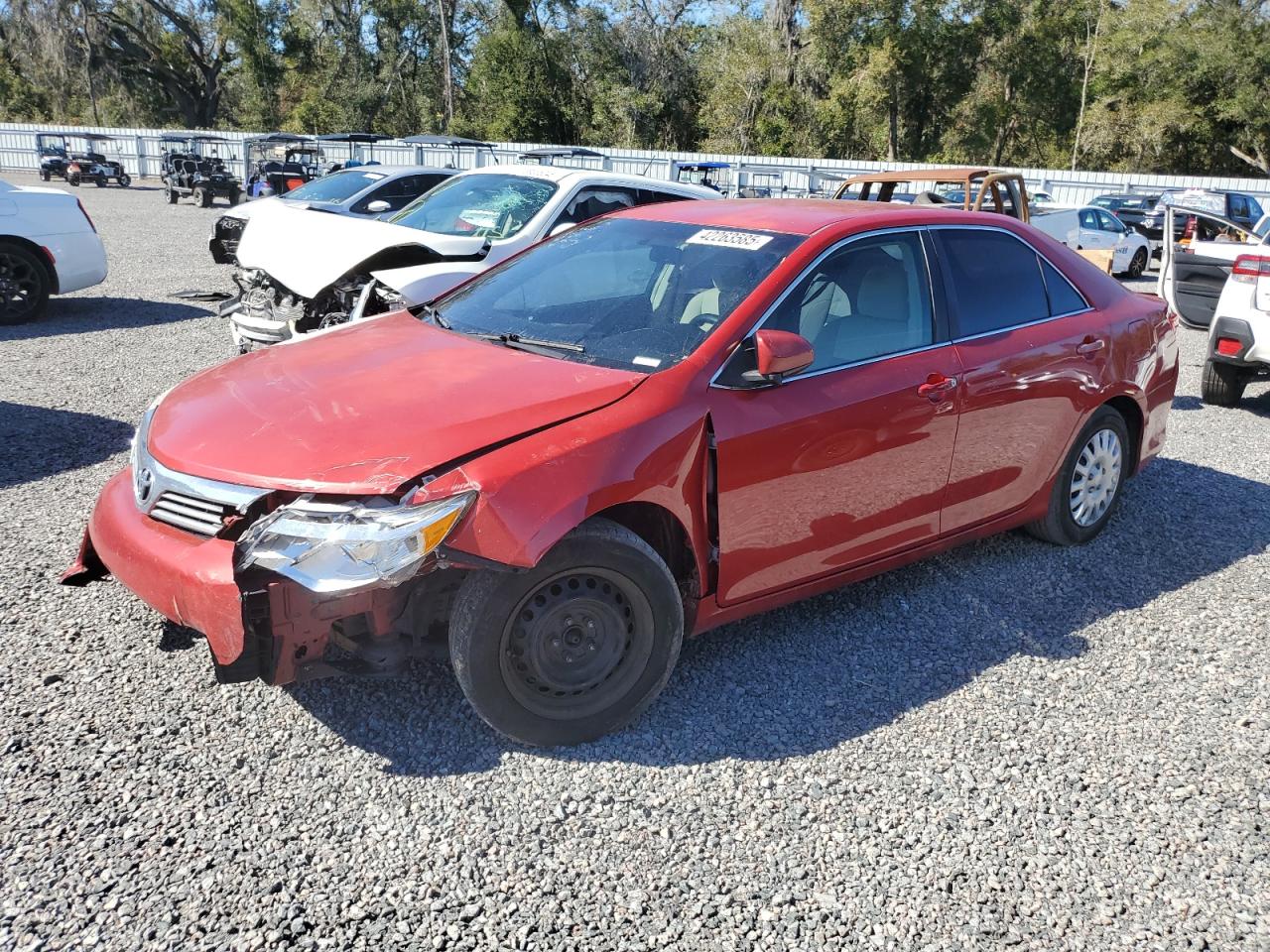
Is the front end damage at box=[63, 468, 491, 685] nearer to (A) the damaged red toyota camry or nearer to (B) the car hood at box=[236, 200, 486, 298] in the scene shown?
(A) the damaged red toyota camry

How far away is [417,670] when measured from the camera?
11.9 ft

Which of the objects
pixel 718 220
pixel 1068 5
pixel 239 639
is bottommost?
pixel 239 639

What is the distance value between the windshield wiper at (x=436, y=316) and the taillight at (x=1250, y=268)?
6.54 m

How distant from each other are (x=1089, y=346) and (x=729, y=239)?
185cm

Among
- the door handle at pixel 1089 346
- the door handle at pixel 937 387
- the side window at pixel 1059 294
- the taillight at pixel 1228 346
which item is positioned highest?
the side window at pixel 1059 294

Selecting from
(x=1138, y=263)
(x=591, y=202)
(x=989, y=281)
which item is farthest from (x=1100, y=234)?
(x=989, y=281)

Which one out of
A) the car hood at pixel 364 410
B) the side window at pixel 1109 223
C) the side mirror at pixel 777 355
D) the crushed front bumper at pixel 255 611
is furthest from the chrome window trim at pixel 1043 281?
the side window at pixel 1109 223

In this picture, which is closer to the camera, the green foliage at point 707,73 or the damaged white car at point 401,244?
the damaged white car at point 401,244

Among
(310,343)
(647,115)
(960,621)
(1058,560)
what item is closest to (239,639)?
(310,343)

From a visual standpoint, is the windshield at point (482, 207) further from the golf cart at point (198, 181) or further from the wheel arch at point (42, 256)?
the golf cart at point (198, 181)

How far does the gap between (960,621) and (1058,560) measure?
0.97 metres

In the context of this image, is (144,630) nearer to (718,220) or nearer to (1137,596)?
(718,220)

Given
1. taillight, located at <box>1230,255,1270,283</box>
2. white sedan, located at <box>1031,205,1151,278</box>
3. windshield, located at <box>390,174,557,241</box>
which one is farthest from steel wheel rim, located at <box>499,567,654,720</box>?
white sedan, located at <box>1031,205,1151,278</box>

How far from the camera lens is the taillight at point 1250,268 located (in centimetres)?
775
